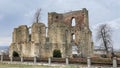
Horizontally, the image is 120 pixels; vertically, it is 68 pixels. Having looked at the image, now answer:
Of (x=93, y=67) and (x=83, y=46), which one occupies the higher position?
(x=83, y=46)

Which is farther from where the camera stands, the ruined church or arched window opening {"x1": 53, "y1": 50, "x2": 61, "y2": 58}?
the ruined church

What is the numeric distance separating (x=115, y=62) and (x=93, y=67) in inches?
126

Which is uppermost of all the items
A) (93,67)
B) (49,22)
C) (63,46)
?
(49,22)

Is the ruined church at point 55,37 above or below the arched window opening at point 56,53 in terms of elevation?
above

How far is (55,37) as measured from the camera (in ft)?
151

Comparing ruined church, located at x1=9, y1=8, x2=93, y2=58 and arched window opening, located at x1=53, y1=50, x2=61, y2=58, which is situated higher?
ruined church, located at x1=9, y1=8, x2=93, y2=58

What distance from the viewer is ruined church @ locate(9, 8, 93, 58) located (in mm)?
45875

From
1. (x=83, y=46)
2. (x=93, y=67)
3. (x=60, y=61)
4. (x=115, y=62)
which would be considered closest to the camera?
(x=115, y=62)

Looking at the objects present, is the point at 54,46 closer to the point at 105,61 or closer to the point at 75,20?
the point at 75,20

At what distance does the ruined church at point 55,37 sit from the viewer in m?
45.9

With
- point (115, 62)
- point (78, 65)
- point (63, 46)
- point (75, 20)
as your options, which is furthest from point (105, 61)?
point (75, 20)

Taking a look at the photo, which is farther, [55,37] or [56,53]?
[55,37]

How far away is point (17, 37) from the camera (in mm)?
50281

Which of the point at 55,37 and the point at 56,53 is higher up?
the point at 55,37
